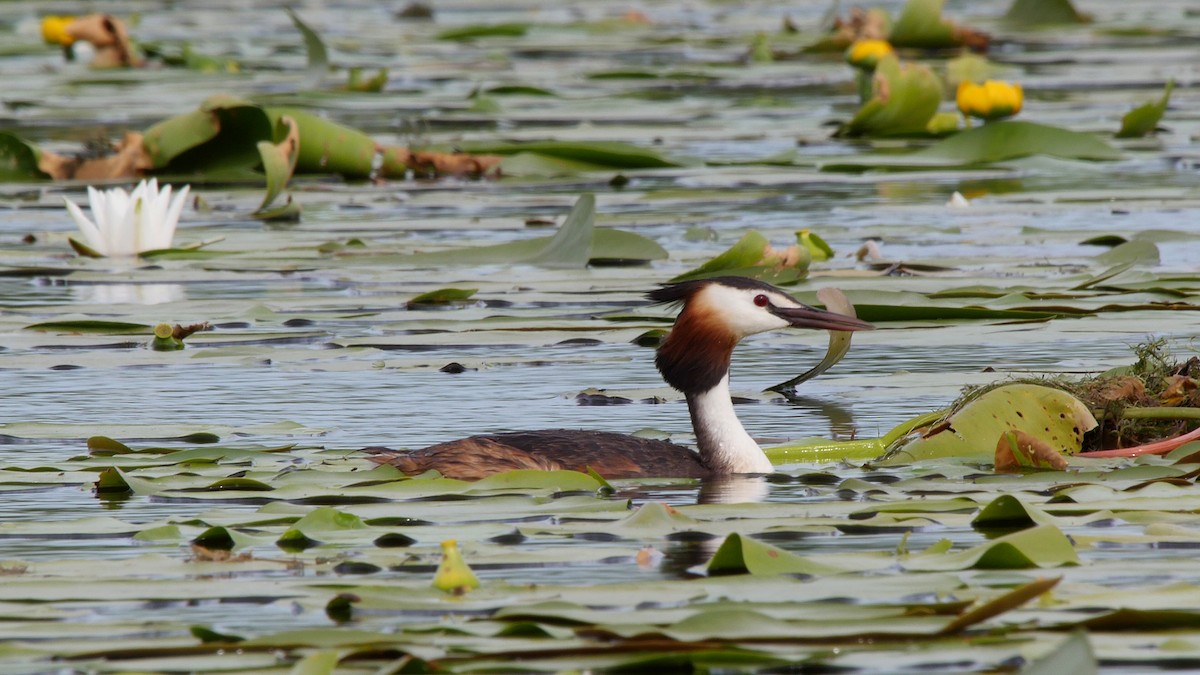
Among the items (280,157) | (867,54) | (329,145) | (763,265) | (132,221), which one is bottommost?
(763,265)

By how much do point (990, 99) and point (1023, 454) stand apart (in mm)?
6665

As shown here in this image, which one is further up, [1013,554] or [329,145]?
[329,145]

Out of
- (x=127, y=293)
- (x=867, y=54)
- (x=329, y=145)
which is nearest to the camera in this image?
(x=127, y=293)

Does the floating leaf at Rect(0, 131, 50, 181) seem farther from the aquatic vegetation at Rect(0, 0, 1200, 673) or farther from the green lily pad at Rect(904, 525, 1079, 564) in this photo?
the green lily pad at Rect(904, 525, 1079, 564)

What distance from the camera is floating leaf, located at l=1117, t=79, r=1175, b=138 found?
1177 centimetres

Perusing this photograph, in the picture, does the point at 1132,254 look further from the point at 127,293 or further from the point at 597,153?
the point at 597,153

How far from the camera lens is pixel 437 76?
17.4 m

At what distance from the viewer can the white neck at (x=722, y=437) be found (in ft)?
17.2

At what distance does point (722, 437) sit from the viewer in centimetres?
535

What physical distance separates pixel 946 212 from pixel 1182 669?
6.74 meters

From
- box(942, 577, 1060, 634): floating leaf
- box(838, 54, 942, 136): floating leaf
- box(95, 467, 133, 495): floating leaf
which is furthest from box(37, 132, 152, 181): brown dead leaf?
box(942, 577, 1060, 634): floating leaf

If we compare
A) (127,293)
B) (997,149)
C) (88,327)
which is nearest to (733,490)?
(88,327)

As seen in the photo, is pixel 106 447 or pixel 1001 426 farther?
pixel 106 447

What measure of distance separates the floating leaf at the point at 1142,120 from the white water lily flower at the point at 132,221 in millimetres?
5525
